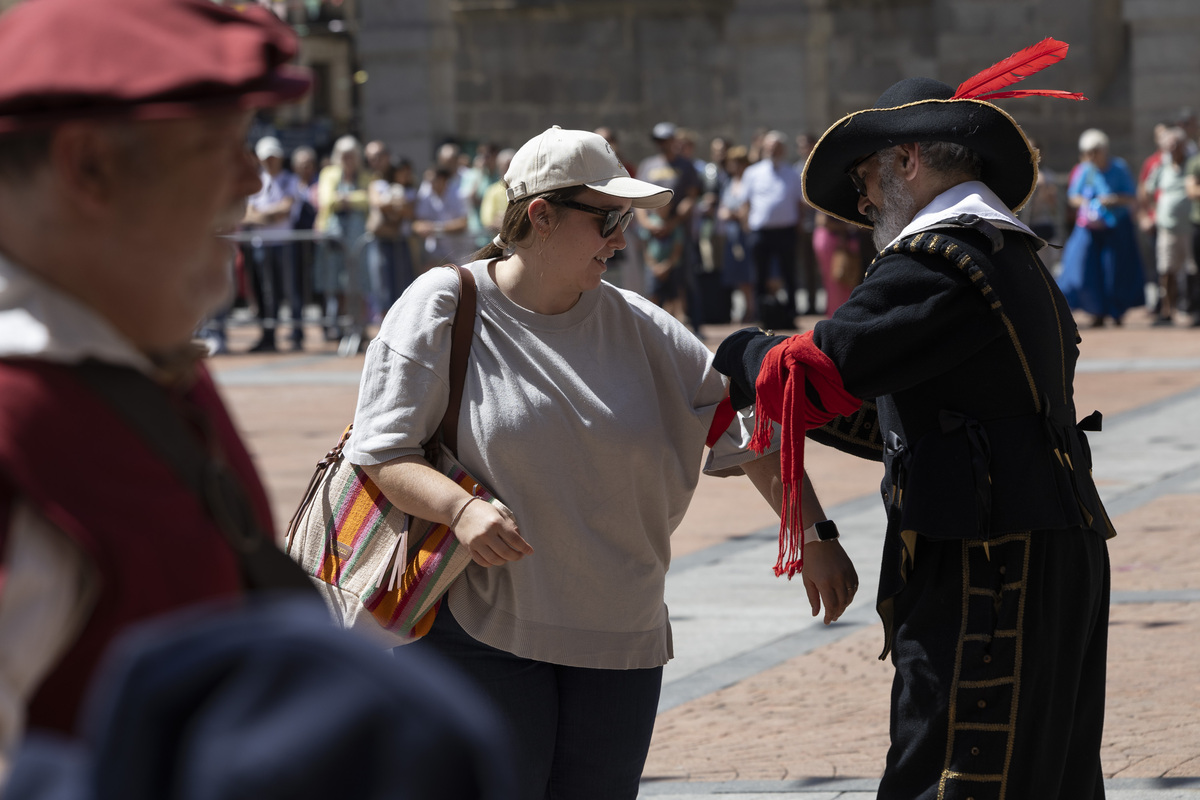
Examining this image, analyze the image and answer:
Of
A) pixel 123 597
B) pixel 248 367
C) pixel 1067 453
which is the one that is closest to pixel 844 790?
pixel 1067 453

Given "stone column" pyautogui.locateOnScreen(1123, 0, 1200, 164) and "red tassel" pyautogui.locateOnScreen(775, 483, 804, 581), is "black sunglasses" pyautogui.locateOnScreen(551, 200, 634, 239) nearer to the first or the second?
"red tassel" pyautogui.locateOnScreen(775, 483, 804, 581)

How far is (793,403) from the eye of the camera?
328 centimetres

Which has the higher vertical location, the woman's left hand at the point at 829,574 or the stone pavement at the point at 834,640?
the woman's left hand at the point at 829,574

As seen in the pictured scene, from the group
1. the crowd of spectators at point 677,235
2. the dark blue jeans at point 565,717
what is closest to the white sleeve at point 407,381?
the dark blue jeans at point 565,717

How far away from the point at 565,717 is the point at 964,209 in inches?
50.8

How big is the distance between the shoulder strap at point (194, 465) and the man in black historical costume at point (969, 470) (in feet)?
6.14

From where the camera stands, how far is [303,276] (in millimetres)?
17594

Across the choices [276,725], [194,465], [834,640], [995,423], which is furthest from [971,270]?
[834,640]

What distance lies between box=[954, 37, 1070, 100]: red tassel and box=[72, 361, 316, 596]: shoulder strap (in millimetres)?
2280

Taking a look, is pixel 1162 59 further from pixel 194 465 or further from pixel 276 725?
pixel 276 725

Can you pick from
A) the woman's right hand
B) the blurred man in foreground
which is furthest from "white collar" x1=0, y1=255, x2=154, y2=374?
the woman's right hand

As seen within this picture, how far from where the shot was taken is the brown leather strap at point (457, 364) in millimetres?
3389

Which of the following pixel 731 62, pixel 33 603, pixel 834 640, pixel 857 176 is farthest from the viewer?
pixel 731 62

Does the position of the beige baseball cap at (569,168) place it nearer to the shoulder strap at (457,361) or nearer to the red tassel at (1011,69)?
the shoulder strap at (457,361)
